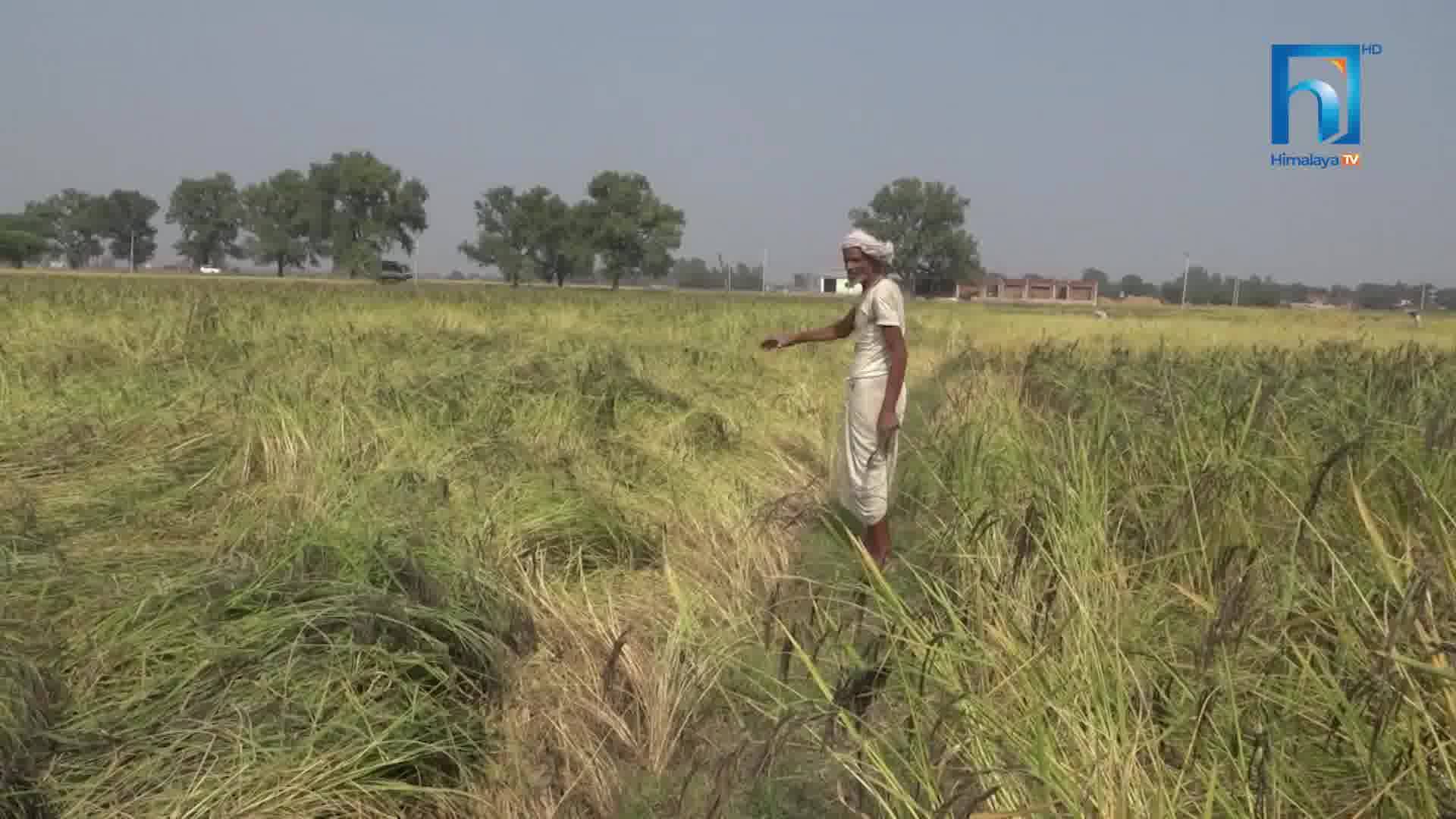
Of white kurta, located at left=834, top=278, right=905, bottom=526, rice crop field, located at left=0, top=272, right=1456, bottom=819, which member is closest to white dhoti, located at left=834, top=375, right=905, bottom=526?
white kurta, located at left=834, top=278, right=905, bottom=526

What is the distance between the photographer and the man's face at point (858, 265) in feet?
12.0

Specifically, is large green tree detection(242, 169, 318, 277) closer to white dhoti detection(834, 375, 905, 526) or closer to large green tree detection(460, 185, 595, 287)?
large green tree detection(460, 185, 595, 287)

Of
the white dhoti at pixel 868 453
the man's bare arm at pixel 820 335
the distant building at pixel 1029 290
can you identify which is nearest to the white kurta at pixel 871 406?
the white dhoti at pixel 868 453

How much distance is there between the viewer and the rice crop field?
1573 millimetres

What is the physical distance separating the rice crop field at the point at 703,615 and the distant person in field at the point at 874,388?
0.82 ft

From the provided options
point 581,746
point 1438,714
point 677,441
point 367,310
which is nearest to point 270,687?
point 581,746

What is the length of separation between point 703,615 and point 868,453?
49.5 inches

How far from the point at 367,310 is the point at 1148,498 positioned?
13.8m

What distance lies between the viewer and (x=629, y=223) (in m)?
69.6

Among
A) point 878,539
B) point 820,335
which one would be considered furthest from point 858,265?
point 878,539

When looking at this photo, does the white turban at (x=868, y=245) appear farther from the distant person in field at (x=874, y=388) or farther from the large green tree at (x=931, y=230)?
the large green tree at (x=931, y=230)

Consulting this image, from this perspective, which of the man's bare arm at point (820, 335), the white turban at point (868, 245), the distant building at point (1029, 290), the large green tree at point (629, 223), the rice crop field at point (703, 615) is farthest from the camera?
the distant building at point (1029, 290)

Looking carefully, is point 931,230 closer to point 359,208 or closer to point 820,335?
point 359,208

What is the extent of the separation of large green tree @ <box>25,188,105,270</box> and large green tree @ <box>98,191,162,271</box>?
27.6 inches
